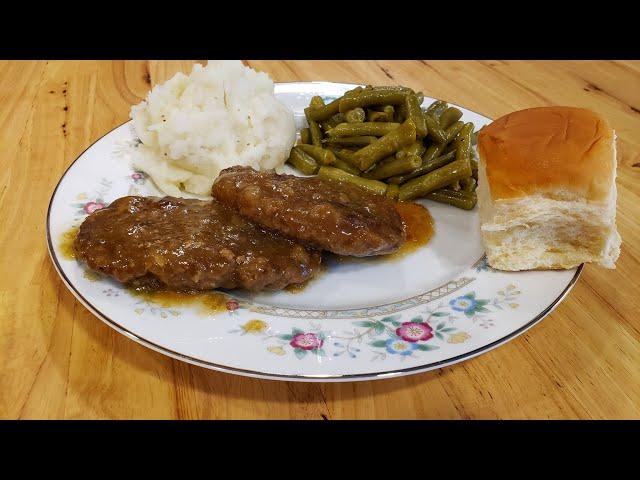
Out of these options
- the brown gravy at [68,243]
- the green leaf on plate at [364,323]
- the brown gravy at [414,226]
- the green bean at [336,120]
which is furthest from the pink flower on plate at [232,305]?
the green bean at [336,120]

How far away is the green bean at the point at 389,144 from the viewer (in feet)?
13.9

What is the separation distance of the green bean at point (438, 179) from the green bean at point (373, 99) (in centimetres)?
69

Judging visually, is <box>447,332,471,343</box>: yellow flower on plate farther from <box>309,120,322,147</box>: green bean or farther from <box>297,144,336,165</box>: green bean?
<box>309,120,322,147</box>: green bean

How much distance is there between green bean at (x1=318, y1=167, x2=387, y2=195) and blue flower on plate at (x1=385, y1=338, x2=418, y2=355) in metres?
1.55

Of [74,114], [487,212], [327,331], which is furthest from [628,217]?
[74,114]

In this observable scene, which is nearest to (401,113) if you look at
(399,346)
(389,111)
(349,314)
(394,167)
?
(389,111)

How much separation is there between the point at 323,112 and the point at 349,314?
82.5 inches

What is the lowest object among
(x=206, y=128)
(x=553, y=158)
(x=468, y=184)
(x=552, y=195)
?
(x=468, y=184)

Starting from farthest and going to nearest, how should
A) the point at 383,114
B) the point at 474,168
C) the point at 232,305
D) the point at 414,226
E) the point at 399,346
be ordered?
the point at 383,114, the point at 474,168, the point at 414,226, the point at 232,305, the point at 399,346

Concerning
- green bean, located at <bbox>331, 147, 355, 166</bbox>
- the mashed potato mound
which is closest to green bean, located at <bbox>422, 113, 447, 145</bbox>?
green bean, located at <bbox>331, 147, 355, 166</bbox>

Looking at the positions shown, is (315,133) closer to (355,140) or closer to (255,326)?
(355,140)

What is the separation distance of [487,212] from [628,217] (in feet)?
4.54

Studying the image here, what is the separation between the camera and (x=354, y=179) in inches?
170

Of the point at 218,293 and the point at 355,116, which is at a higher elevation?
the point at 355,116
